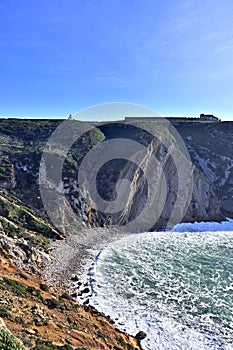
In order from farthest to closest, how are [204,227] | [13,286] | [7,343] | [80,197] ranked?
[204,227] < [80,197] < [13,286] < [7,343]

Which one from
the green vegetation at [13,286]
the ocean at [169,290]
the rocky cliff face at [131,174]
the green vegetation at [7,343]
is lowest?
the ocean at [169,290]

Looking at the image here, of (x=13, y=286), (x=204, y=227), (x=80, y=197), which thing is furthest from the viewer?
(x=204, y=227)

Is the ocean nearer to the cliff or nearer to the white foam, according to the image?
the cliff

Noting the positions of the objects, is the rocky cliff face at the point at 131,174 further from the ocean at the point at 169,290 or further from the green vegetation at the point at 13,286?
the green vegetation at the point at 13,286

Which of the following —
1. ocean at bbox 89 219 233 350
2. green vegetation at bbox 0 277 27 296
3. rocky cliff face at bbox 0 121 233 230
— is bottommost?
ocean at bbox 89 219 233 350

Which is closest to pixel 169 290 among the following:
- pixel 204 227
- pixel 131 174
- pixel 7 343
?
pixel 7 343

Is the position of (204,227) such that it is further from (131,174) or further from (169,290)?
(169,290)

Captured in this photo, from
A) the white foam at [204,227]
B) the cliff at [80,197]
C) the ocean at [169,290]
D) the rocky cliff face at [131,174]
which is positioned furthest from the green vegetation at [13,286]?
the white foam at [204,227]

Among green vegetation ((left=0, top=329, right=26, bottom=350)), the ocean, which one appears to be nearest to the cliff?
the ocean
